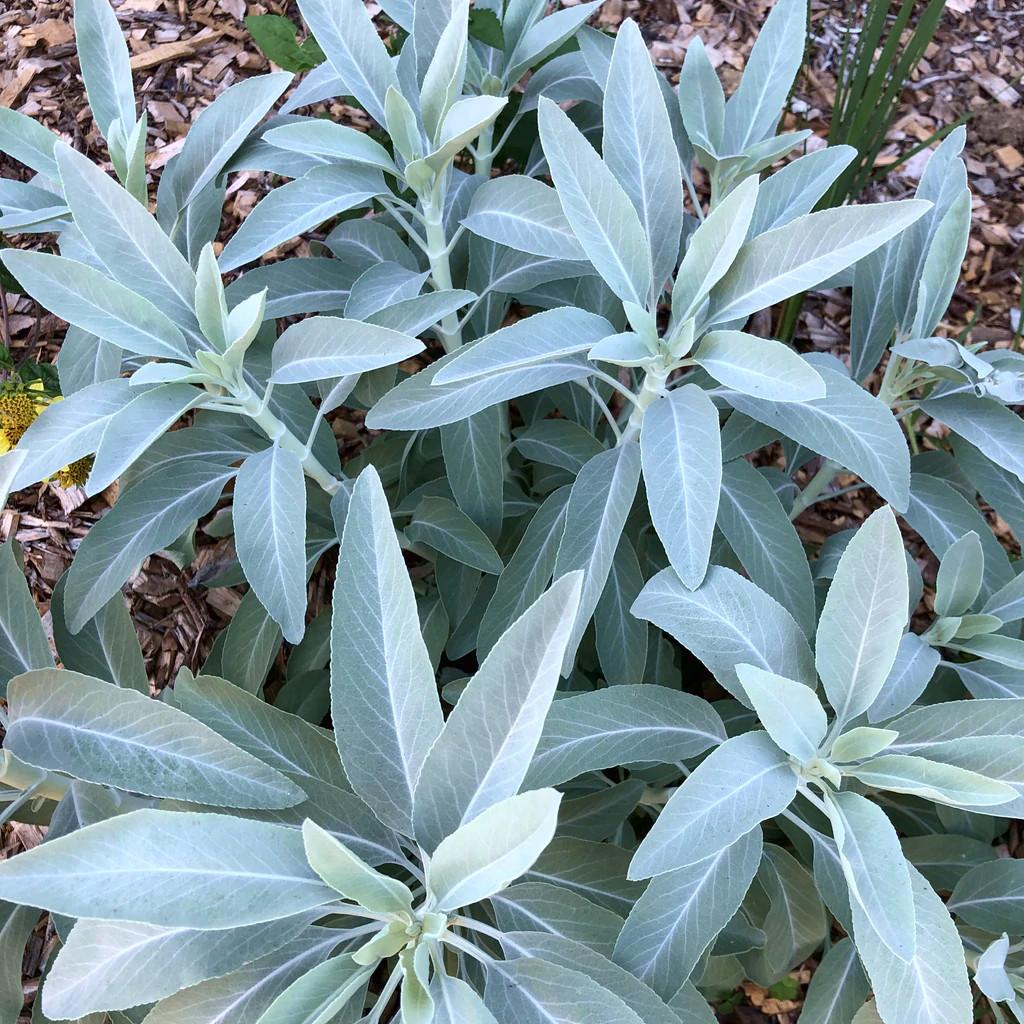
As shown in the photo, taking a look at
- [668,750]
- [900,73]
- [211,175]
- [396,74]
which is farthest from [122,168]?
[900,73]

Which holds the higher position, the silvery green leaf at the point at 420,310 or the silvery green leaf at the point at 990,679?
the silvery green leaf at the point at 420,310

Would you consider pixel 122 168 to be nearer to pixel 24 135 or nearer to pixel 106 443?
pixel 24 135

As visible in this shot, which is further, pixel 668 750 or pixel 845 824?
pixel 668 750

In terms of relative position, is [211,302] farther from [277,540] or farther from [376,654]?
[376,654]

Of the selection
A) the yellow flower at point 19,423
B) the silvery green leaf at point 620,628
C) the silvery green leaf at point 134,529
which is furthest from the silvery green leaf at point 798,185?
the yellow flower at point 19,423

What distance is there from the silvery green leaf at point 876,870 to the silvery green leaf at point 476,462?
0.68 meters

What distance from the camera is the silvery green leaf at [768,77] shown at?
54.2 inches

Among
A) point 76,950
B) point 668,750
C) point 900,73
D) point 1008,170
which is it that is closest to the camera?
point 76,950

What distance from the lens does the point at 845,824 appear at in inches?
38.3

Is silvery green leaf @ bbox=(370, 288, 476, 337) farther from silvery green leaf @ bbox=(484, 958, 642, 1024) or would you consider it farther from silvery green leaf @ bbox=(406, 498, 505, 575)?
silvery green leaf @ bbox=(484, 958, 642, 1024)

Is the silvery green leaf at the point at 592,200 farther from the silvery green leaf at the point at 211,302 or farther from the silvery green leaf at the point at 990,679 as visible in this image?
the silvery green leaf at the point at 990,679

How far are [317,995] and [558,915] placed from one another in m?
0.34

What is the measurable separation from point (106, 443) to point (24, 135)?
24.7 inches

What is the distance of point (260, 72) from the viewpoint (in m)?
2.32
